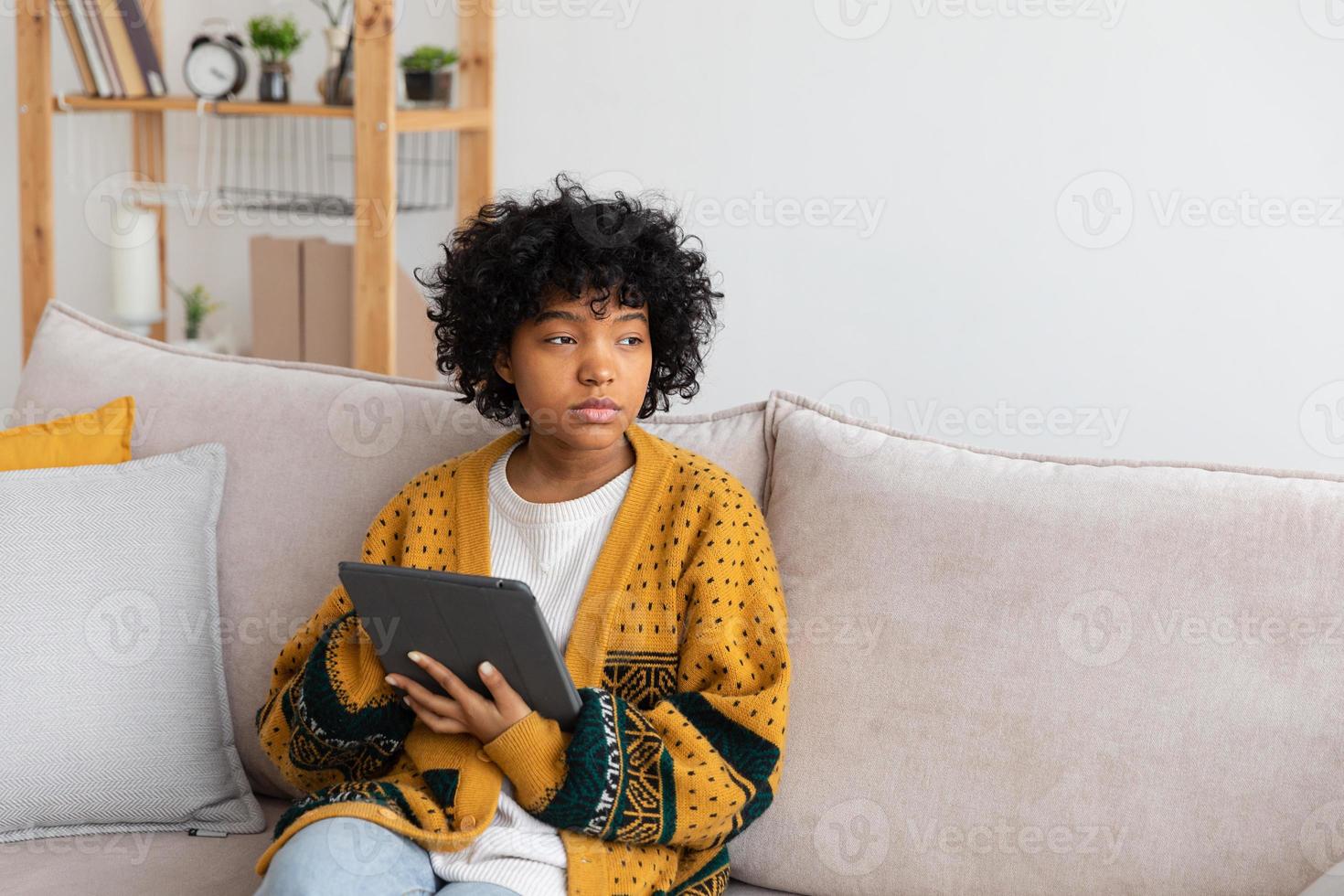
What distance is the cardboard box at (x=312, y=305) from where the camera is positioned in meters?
2.40

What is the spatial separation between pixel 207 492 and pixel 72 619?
0.21m

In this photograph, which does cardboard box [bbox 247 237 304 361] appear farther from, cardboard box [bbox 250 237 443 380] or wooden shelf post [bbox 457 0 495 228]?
wooden shelf post [bbox 457 0 495 228]

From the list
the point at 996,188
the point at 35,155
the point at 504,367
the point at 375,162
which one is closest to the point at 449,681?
the point at 504,367

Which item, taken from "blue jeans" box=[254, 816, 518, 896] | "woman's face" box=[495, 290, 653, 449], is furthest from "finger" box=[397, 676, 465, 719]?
"woman's face" box=[495, 290, 653, 449]

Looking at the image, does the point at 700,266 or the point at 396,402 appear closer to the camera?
the point at 700,266

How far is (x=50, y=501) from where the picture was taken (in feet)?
4.77

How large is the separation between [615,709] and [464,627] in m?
0.16

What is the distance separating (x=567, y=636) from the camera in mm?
1280

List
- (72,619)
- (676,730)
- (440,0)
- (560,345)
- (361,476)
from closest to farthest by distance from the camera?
(676,730) → (560,345) → (72,619) → (361,476) → (440,0)

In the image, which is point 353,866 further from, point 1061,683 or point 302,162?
point 302,162

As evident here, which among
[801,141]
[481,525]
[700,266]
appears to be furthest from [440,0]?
[481,525]

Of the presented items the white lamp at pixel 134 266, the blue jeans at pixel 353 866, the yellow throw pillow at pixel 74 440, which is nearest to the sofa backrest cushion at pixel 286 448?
the yellow throw pillow at pixel 74 440

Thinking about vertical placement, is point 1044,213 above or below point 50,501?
above

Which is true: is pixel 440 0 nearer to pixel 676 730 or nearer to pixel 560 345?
pixel 560 345
